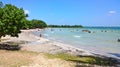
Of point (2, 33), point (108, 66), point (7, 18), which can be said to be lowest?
point (108, 66)

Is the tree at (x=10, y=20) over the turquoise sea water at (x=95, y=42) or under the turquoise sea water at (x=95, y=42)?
over

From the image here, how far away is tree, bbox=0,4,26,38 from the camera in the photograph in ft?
86.5

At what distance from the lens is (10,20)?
87.2ft

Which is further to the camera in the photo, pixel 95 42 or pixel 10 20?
pixel 95 42

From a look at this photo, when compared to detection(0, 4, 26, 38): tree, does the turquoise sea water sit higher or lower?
lower

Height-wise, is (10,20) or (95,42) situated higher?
(10,20)

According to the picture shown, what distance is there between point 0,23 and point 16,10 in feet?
10.6

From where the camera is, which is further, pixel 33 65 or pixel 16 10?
pixel 16 10

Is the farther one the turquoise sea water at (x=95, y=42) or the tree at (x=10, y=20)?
the turquoise sea water at (x=95, y=42)

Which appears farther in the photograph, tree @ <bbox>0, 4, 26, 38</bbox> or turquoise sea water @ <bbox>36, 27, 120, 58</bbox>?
turquoise sea water @ <bbox>36, 27, 120, 58</bbox>

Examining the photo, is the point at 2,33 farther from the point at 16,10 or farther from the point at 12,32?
the point at 16,10

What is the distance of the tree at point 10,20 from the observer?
26.4m

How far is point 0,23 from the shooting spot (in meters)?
25.5

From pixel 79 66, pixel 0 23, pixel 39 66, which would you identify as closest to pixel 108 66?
pixel 79 66
